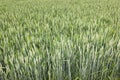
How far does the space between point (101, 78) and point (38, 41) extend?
2.26 ft

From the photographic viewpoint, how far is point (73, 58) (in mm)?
1628

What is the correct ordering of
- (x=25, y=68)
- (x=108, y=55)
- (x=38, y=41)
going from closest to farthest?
(x=25, y=68)
(x=108, y=55)
(x=38, y=41)

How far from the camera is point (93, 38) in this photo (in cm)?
180

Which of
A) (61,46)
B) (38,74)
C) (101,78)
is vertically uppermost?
(61,46)

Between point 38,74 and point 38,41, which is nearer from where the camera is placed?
point 38,74

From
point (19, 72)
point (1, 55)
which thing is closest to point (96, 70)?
point (19, 72)

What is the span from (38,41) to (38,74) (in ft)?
1.62

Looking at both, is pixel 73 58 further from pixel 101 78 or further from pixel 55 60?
pixel 101 78

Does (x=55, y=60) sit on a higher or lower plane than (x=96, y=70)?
higher

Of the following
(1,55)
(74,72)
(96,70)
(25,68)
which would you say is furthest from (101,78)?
(1,55)

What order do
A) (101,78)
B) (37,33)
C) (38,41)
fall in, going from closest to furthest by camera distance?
(101,78) → (38,41) → (37,33)

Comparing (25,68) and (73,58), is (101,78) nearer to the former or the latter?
(73,58)

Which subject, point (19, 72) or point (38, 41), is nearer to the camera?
point (19, 72)

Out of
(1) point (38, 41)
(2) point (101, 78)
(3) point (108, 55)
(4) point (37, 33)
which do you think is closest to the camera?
(2) point (101, 78)
